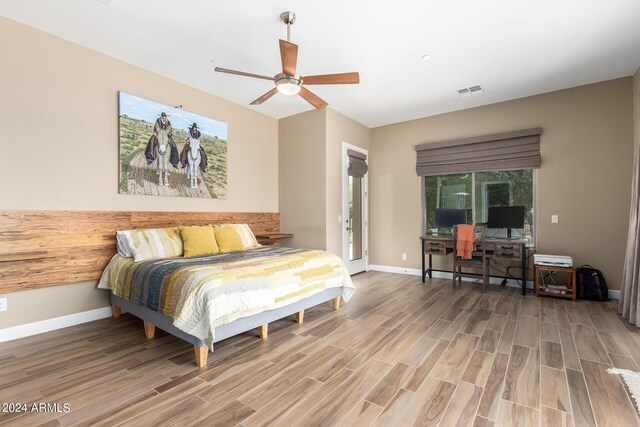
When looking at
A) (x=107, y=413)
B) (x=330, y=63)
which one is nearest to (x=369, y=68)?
(x=330, y=63)

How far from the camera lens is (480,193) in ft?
16.7

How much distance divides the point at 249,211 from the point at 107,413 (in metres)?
3.45

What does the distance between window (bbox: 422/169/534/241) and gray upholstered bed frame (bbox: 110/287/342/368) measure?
2.98 m

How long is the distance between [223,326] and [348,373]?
1.03 metres

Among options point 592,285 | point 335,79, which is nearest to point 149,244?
point 335,79

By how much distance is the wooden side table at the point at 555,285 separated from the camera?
12.9 feet

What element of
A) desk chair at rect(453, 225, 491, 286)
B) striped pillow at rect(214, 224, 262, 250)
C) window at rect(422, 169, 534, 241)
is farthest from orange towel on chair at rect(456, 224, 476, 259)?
striped pillow at rect(214, 224, 262, 250)

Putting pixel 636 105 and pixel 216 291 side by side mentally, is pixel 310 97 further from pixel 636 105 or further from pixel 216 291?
pixel 636 105

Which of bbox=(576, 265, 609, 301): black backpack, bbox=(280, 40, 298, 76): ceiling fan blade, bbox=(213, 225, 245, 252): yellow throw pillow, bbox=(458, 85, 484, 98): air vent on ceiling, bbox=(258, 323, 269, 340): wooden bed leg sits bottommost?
bbox=(258, 323, 269, 340): wooden bed leg

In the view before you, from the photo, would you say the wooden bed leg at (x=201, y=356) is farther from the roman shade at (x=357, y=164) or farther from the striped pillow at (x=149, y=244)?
the roman shade at (x=357, y=164)

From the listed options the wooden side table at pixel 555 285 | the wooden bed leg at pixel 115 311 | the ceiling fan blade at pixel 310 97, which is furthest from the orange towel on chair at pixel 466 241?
the wooden bed leg at pixel 115 311

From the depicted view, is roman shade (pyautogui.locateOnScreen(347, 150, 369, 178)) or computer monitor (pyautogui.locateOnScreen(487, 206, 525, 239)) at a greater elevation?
roman shade (pyautogui.locateOnScreen(347, 150, 369, 178))

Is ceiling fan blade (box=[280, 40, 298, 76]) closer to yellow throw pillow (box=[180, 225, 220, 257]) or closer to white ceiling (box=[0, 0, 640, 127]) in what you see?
white ceiling (box=[0, 0, 640, 127])

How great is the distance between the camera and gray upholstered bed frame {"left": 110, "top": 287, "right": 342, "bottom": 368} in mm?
2316
